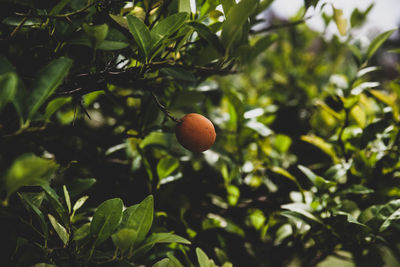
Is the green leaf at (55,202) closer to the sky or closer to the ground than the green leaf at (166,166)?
closer to the sky

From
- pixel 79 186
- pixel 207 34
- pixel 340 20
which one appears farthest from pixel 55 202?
pixel 340 20

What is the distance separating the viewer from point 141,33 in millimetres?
573

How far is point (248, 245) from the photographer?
3.19ft

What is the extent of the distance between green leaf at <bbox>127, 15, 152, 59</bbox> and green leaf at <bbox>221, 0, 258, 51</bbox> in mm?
173

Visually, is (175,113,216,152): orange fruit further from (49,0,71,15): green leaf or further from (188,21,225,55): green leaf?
(49,0,71,15): green leaf

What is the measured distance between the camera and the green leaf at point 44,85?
1.46ft

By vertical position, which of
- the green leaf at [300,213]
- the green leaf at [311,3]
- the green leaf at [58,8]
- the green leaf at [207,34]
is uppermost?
the green leaf at [311,3]

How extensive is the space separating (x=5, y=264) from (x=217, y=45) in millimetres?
638

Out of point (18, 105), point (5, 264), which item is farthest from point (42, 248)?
point (18, 105)

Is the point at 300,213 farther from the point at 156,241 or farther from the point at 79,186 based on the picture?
the point at 79,186

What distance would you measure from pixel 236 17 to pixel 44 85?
400mm

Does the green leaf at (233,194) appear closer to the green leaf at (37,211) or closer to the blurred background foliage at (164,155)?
the blurred background foliage at (164,155)

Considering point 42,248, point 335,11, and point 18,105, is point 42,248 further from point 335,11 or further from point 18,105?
point 335,11

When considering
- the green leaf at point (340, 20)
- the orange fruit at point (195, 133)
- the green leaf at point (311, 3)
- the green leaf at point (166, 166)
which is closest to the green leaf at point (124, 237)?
the orange fruit at point (195, 133)
